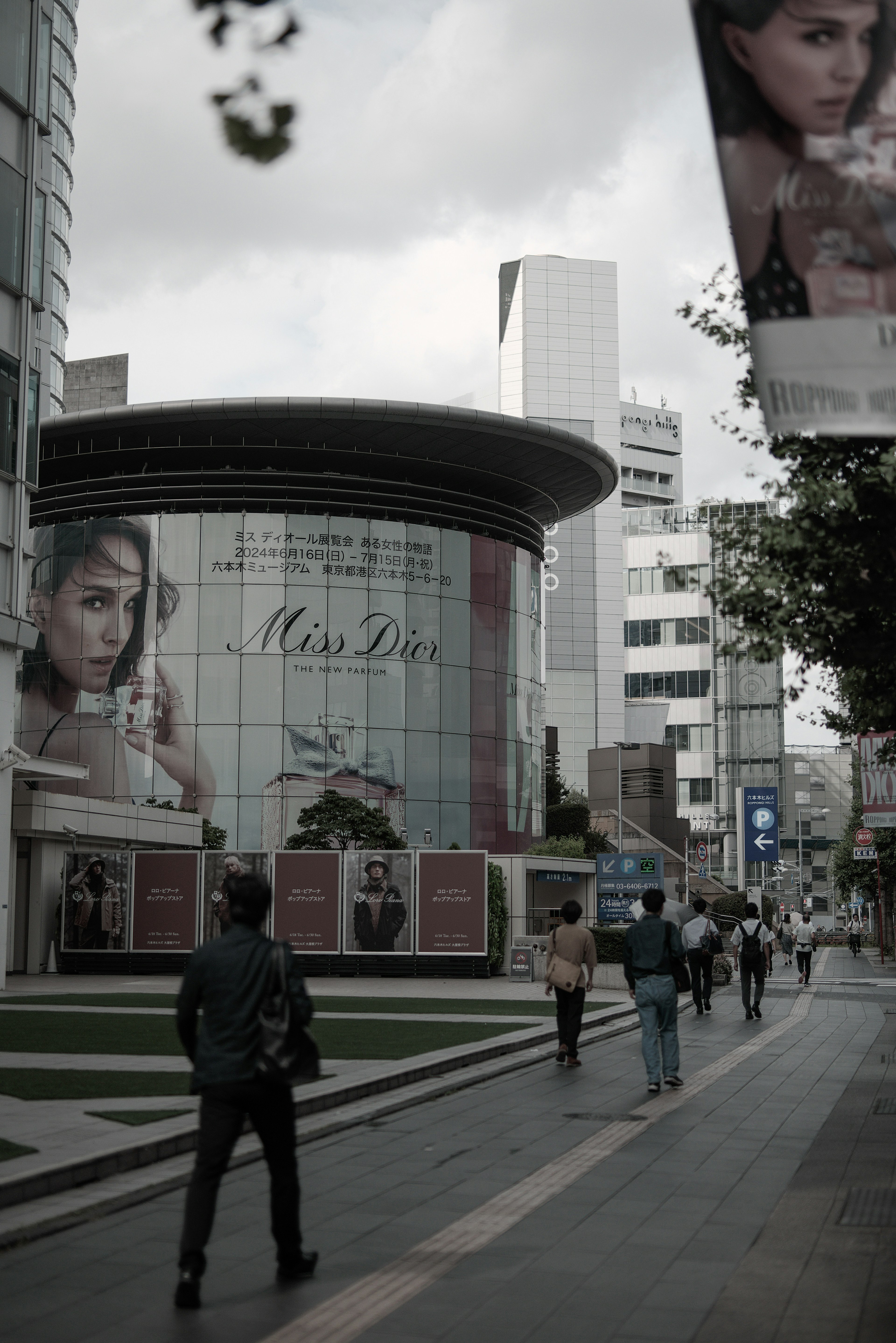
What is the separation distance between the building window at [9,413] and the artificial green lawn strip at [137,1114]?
1847 cm

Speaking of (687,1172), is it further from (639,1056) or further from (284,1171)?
(639,1056)

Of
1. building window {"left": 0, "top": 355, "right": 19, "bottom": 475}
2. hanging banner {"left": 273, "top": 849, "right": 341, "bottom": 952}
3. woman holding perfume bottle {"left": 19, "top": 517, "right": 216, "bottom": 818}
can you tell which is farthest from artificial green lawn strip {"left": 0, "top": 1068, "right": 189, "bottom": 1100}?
woman holding perfume bottle {"left": 19, "top": 517, "right": 216, "bottom": 818}

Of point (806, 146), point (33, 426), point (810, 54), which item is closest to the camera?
point (810, 54)

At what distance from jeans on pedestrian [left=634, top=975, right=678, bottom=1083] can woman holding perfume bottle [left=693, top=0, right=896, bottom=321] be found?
9248 mm

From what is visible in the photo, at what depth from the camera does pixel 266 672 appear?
52062mm

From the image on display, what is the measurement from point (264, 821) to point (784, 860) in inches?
3513

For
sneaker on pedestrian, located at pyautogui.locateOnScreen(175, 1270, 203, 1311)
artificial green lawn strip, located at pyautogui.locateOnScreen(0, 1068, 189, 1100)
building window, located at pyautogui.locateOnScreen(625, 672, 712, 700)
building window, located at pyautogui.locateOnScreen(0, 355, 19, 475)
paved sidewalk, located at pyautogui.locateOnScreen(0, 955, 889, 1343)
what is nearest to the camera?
paved sidewalk, located at pyautogui.locateOnScreen(0, 955, 889, 1343)

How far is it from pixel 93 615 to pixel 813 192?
49.8 m

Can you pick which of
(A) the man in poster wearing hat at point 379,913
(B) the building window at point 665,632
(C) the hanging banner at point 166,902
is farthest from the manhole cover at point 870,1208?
(B) the building window at point 665,632

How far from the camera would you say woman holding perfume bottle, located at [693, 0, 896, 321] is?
470 centimetres

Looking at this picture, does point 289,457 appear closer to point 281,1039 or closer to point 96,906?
point 96,906

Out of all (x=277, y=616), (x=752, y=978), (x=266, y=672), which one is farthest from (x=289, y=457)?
(x=752, y=978)

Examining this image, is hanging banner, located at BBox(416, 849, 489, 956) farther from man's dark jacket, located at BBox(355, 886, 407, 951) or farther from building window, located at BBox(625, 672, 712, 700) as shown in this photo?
building window, located at BBox(625, 672, 712, 700)

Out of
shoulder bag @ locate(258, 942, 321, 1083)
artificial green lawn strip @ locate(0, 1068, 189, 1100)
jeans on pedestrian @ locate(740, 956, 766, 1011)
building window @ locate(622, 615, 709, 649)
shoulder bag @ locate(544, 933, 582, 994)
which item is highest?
building window @ locate(622, 615, 709, 649)
